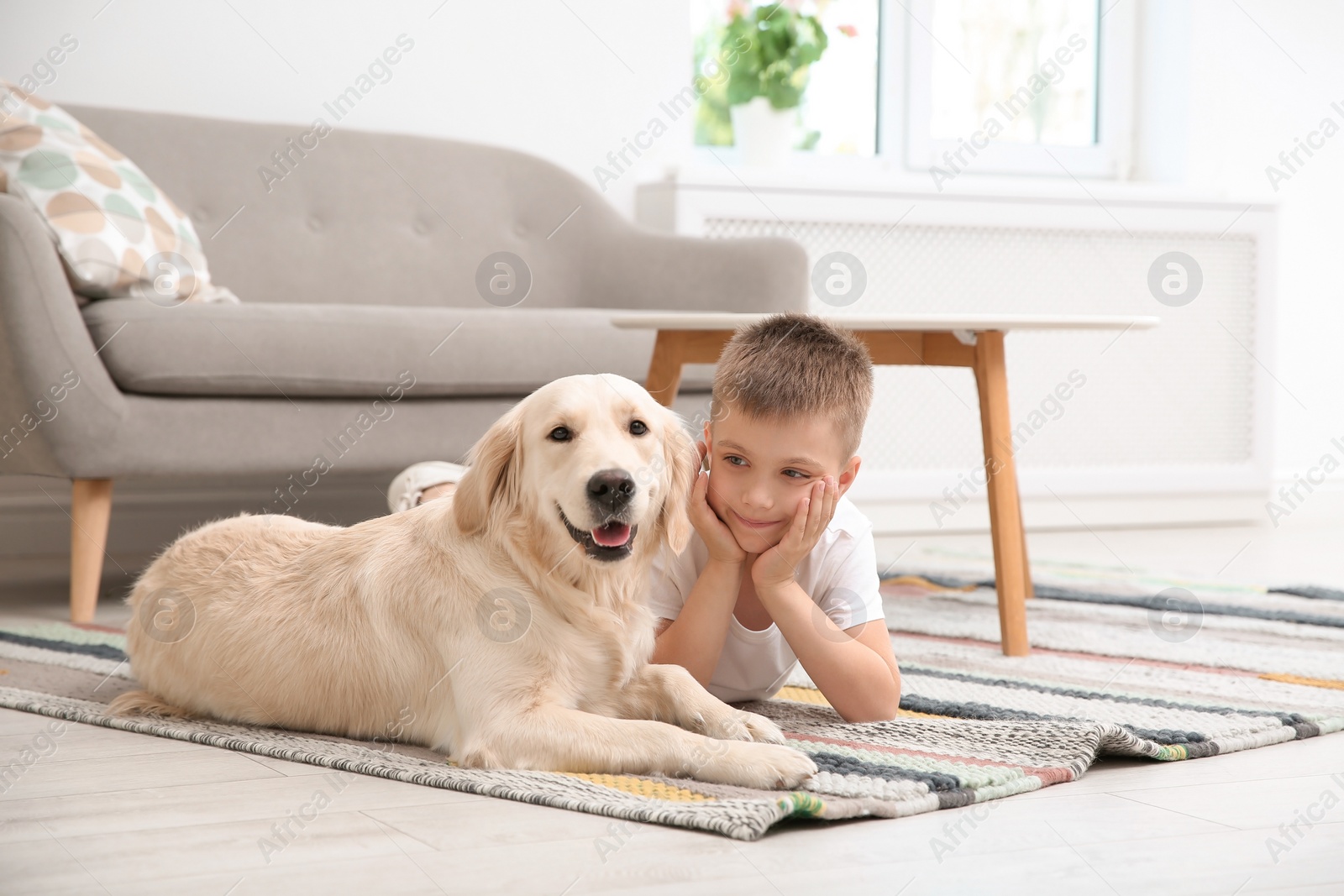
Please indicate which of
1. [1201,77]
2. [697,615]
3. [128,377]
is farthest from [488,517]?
[1201,77]

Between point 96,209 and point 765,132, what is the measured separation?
8.02ft

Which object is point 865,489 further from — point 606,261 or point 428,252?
point 428,252

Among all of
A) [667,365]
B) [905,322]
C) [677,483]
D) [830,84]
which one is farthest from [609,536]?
[830,84]

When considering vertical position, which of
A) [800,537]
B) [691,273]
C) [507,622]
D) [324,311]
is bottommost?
[507,622]

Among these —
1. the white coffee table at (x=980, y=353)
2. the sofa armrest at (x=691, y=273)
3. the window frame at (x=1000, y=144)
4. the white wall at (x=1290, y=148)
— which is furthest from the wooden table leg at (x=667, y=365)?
the white wall at (x=1290, y=148)

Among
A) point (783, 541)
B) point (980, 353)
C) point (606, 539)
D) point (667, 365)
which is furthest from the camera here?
point (667, 365)

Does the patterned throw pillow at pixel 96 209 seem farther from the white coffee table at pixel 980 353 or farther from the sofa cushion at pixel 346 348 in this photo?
the white coffee table at pixel 980 353

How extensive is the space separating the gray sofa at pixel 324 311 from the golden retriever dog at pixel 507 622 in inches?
38.9

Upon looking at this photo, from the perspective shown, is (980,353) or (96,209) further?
(96,209)

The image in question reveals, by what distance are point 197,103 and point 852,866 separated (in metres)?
3.44

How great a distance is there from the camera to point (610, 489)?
1.51 m

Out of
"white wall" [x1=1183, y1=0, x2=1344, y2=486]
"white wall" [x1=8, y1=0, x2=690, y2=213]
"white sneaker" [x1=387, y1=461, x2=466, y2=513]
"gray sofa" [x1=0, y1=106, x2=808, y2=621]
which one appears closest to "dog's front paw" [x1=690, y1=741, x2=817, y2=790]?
"white sneaker" [x1=387, y1=461, x2=466, y2=513]

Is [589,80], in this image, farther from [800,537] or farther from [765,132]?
[800,537]

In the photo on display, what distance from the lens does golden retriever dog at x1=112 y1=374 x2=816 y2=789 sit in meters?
Result: 1.50
